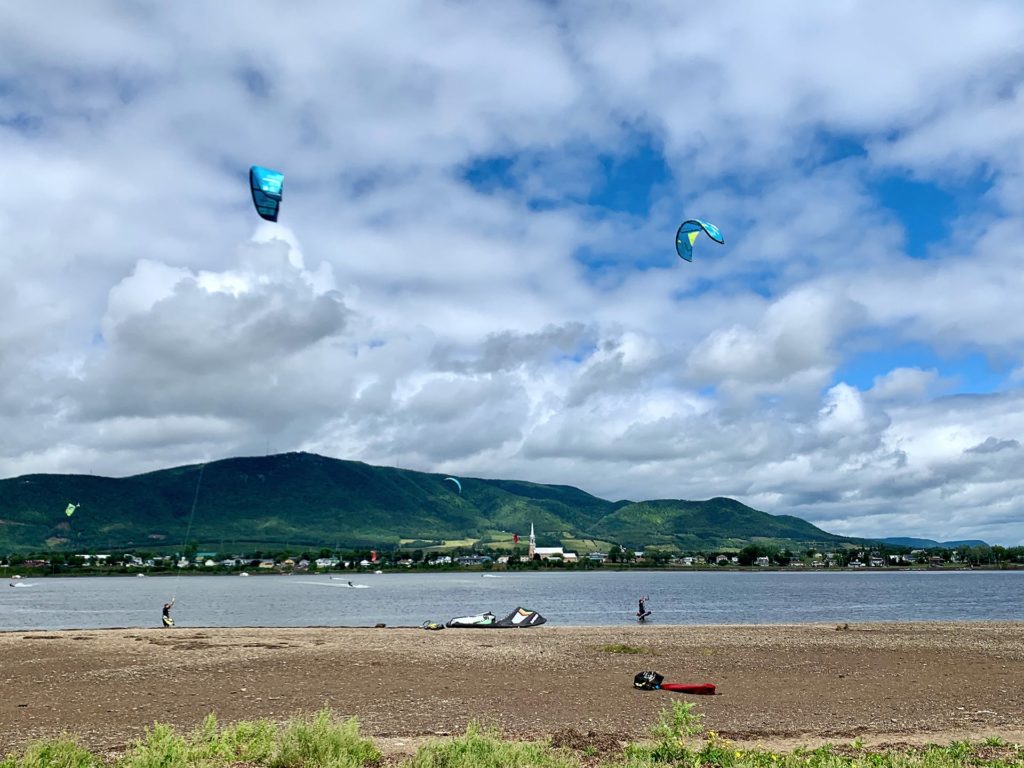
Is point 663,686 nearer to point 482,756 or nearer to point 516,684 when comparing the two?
point 516,684

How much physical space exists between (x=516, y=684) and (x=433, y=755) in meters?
12.6

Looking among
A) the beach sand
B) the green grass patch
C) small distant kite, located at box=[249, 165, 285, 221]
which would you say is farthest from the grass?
small distant kite, located at box=[249, 165, 285, 221]

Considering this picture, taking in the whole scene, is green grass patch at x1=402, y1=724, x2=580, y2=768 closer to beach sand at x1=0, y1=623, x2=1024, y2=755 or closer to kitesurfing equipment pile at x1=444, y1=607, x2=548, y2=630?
beach sand at x1=0, y1=623, x2=1024, y2=755

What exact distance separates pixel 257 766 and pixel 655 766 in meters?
5.41

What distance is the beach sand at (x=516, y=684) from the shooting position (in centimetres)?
1753

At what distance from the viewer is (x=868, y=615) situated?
6556 centimetres

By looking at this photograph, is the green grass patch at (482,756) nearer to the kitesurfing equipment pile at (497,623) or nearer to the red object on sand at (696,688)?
the red object on sand at (696,688)

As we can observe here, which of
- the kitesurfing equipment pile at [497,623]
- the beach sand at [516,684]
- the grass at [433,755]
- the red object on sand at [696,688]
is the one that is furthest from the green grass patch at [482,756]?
the kitesurfing equipment pile at [497,623]

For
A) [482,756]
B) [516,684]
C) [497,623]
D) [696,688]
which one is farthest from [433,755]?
[497,623]

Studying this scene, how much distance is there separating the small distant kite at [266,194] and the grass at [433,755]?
52.5ft

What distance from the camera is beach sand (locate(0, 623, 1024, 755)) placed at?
17.5m

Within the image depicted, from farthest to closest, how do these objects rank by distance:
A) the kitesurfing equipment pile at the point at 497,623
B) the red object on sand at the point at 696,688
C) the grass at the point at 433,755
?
the kitesurfing equipment pile at the point at 497,623 → the red object on sand at the point at 696,688 → the grass at the point at 433,755

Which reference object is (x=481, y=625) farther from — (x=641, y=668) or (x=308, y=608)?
(x=308, y=608)

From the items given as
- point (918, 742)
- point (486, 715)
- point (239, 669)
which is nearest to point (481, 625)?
point (239, 669)
